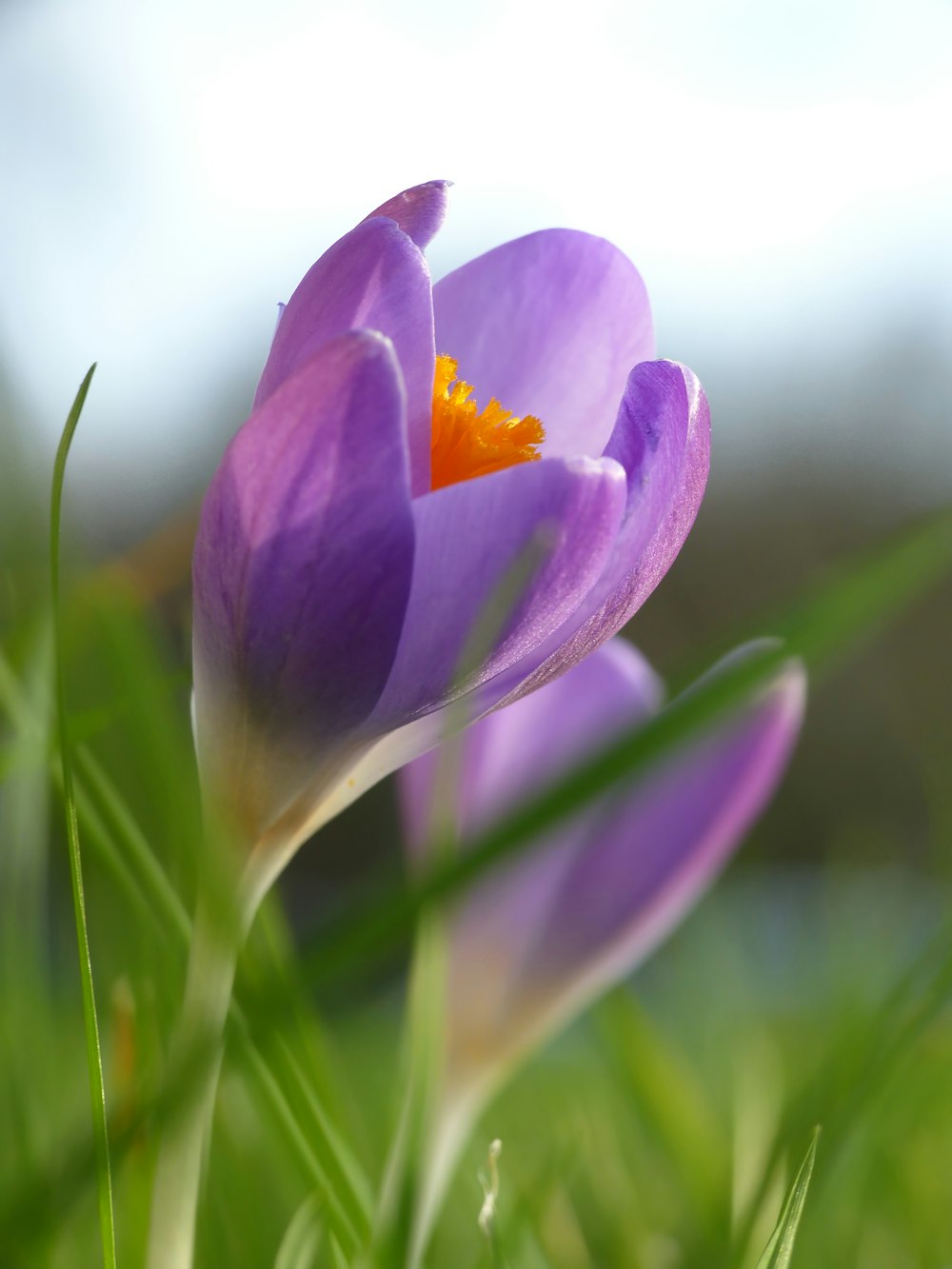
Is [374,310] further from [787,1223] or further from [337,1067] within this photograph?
[337,1067]

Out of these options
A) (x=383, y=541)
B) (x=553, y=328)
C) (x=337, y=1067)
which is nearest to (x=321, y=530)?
(x=383, y=541)

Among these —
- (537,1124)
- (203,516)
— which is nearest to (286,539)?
(203,516)

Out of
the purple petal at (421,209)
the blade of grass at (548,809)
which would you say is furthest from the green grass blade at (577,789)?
the purple petal at (421,209)

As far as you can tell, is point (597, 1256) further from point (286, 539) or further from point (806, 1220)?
point (286, 539)

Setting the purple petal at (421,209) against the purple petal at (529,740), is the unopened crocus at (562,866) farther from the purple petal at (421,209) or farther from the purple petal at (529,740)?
the purple petal at (421,209)

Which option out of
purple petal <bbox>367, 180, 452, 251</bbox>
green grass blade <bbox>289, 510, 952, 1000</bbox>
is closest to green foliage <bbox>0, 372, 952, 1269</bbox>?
green grass blade <bbox>289, 510, 952, 1000</bbox>

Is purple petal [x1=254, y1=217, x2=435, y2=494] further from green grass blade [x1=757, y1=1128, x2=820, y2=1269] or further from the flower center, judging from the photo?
green grass blade [x1=757, y1=1128, x2=820, y2=1269]
